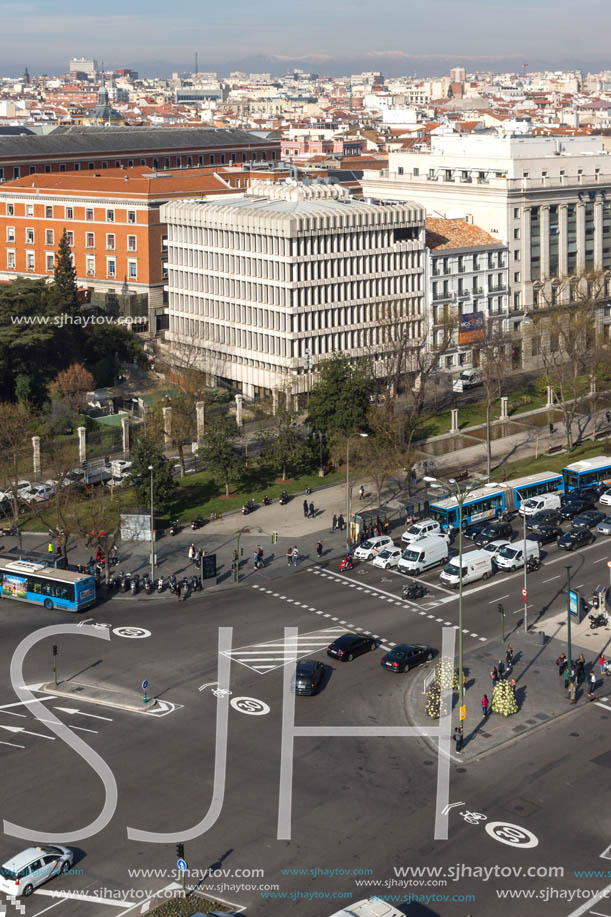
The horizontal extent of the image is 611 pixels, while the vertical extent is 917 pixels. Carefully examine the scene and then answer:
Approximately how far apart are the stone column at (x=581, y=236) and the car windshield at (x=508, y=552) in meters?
64.1

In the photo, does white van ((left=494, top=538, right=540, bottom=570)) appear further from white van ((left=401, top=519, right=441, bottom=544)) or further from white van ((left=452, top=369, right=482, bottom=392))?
white van ((left=452, top=369, right=482, bottom=392))

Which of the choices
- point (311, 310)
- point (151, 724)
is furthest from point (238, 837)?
point (311, 310)

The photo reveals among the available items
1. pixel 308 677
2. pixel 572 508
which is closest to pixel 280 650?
pixel 308 677

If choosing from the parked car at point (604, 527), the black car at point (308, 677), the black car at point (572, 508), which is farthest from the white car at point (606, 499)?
the black car at point (308, 677)

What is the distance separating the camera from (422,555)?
253 feet

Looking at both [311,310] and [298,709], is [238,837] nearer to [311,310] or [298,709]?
[298,709]

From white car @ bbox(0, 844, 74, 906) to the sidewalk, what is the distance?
17936mm

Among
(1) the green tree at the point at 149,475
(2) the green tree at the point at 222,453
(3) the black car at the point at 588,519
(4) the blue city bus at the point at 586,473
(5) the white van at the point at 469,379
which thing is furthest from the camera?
(5) the white van at the point at 469,379

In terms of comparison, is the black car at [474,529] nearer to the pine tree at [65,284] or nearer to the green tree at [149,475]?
the green tree at [149,475]

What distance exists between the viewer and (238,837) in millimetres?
47562

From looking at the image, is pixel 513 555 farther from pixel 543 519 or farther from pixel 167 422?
pixel 167 422

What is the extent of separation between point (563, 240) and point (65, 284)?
5390 centimetres

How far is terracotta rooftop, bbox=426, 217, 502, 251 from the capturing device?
12275 centimetres

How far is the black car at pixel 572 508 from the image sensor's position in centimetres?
8650
